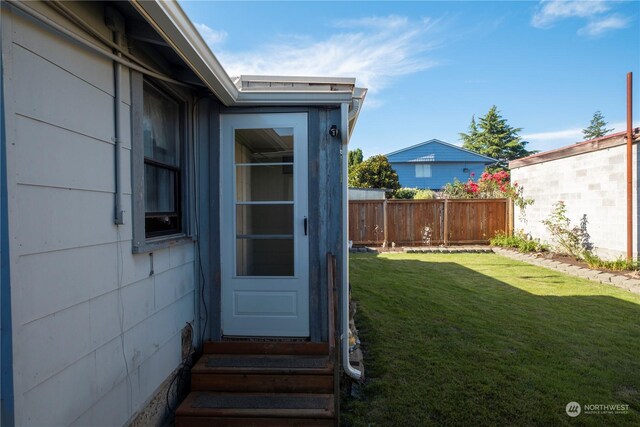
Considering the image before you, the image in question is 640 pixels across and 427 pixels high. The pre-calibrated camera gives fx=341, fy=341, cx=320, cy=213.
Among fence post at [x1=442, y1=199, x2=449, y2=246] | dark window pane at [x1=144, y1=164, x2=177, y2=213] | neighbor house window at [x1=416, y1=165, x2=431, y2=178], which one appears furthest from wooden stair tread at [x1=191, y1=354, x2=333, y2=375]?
neighbor house window at [x1=416, y1=165, x2=431, y2=178]

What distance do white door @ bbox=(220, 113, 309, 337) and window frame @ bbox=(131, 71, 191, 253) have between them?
305 mm

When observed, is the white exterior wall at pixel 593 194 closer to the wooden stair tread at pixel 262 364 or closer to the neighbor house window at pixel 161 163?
the wooden stair tread at pixel 262 364

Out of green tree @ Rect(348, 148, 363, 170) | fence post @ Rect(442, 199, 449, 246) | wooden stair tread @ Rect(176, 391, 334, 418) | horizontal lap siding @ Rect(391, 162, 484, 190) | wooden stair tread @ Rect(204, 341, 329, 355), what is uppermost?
green tree @ Rect(348, 148, 363, 170)

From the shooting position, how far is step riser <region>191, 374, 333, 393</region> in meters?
2.61

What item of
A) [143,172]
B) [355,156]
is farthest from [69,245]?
[355,156]

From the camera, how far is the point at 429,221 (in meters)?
10.6

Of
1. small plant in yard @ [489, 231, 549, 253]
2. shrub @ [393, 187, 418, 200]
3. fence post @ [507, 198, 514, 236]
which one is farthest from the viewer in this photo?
shrub @ [393, 187, 418, 200]

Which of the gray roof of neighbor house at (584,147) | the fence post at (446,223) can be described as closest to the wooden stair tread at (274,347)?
the gray roof of neighbor house at (584,147)

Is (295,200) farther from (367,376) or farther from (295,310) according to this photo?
(367,376)

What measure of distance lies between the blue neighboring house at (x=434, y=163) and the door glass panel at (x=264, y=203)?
19.7m

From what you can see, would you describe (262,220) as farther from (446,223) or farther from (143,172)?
(446,223)

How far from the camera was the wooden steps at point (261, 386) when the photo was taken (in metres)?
2.34

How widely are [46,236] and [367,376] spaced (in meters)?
2.64

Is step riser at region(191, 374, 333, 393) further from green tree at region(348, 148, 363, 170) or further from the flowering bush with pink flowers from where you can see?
green tree at region(348, 148, 363, 170)
